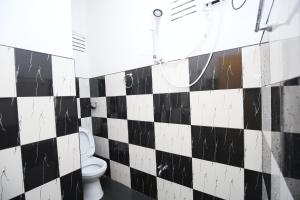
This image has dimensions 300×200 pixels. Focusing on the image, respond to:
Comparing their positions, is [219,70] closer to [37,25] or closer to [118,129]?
[118,129]

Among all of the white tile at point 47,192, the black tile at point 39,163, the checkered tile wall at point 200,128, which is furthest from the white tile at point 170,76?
the white tile at point 47,192

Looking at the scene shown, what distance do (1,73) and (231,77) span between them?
1504 mm

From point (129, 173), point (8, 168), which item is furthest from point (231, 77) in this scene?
point (8, 168)

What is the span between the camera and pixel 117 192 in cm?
181

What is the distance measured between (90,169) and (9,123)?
1012 millimetres

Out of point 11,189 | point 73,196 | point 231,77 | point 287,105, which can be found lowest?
point 73,196

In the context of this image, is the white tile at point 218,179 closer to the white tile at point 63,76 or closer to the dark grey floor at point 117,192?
the dark grey floor at point 117,192

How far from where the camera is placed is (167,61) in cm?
143

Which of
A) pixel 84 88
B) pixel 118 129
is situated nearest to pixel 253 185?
pixel 118 129

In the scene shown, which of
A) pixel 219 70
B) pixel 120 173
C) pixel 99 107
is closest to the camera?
pixel 219 70

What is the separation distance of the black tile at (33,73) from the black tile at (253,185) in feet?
5.11

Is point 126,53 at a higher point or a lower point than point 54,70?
higher

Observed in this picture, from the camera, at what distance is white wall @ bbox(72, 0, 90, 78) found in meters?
1.97

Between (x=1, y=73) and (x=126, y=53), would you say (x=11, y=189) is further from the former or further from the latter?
(x=126, y=53)
